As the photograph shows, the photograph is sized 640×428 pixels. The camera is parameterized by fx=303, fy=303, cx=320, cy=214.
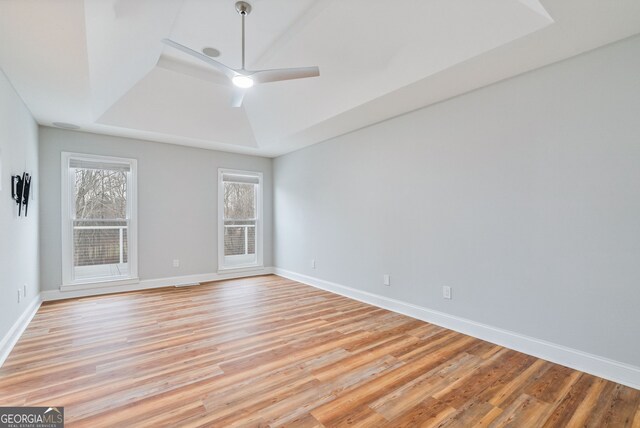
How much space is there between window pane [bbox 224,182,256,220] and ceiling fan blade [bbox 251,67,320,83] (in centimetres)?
356

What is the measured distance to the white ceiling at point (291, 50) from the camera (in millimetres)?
2111

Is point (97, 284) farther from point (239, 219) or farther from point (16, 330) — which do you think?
point (239, 219)

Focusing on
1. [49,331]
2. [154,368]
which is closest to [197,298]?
[49,331]

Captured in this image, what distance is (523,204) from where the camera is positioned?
2742mm

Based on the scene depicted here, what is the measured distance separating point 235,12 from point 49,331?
3692mm

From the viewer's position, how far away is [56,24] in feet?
6.77

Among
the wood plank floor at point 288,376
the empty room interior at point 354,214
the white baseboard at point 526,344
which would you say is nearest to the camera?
the wood plank floor at point 288,376

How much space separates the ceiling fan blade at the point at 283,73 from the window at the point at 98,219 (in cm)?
338

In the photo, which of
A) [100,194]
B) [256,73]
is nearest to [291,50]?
[256,73]

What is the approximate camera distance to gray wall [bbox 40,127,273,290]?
4.33 metres

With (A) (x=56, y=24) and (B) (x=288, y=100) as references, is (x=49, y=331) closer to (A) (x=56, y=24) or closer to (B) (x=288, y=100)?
(A) (x=56, y=24)

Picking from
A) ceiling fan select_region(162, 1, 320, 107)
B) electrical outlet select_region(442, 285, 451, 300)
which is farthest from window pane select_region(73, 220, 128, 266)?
electrical outlet select_region(442, 285, 451, 300)

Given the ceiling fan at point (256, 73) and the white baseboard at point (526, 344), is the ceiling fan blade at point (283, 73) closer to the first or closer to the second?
the ceiling fan at point (256, 73)

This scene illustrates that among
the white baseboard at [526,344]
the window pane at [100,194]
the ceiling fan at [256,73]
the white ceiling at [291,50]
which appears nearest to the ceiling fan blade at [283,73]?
the ceiling fan at [256,73]
